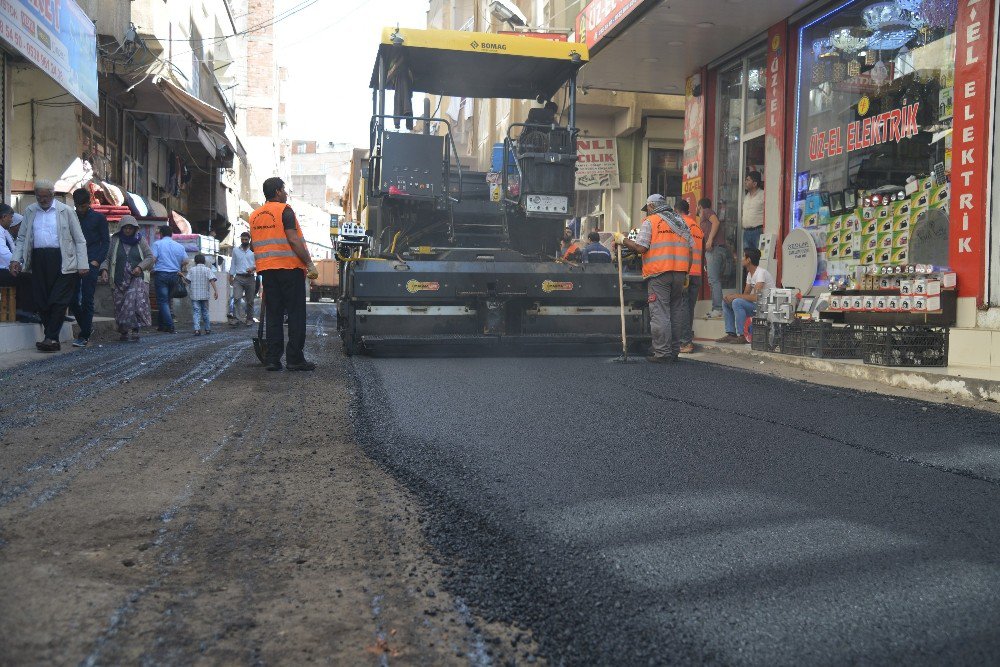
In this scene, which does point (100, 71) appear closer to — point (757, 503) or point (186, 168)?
point (186, 168)

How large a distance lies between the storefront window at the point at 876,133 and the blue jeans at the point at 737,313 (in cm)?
102

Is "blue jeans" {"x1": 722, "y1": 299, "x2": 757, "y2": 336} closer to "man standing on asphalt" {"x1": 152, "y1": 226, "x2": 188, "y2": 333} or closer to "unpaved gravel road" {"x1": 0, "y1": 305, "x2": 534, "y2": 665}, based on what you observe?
"unpaved gravel road" {"x1": 0, "y1": 305, "x2": 534, "y2": 665}

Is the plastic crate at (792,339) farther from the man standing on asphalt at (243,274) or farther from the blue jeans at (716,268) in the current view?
the man standing on asphalt at (243,274)

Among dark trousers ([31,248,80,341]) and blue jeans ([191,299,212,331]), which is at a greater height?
dark trousers ([31,248,80,341])

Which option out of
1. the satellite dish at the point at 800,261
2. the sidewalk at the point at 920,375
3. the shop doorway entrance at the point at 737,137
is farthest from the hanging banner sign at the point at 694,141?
the sidewalk at the point at 920,375

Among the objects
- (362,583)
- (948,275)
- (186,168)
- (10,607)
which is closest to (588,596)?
(362,583)

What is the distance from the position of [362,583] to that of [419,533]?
48 cm

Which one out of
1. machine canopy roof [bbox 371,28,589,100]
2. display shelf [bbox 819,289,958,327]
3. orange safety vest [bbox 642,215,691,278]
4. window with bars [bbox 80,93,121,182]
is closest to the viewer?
display shelf [bbox 819,289,958,327]

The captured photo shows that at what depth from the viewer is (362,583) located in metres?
2.35

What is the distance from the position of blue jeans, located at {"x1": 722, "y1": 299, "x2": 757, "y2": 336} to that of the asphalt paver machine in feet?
7.83

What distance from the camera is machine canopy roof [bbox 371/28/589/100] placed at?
878 cm

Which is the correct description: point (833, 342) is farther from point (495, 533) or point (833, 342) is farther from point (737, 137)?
point (495, 533)

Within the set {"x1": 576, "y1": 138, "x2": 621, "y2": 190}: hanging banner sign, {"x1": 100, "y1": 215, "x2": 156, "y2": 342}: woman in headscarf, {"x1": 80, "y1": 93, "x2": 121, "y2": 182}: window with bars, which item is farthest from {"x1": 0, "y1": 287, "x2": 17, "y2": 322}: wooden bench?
{"x1": 576, "y1": 138, "x2": 621, "y2": 190}: hanging banner sign

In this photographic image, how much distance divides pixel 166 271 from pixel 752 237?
8.33m
